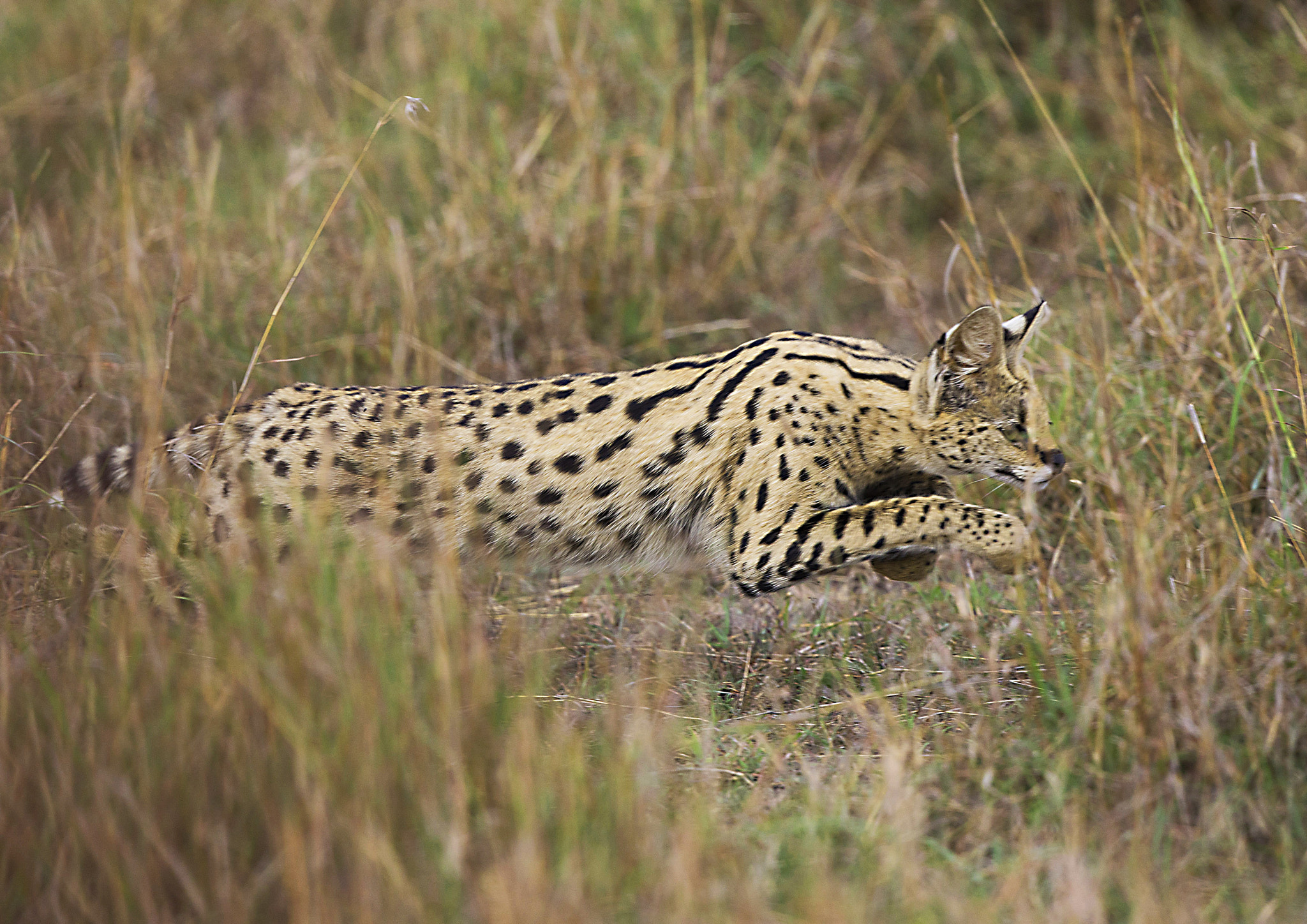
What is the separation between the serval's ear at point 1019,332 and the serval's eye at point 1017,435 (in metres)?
0.19

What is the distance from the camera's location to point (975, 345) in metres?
4.16

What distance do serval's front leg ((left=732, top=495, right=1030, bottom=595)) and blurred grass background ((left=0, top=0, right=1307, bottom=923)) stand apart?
31cm

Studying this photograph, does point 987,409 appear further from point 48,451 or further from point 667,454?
point 48,451

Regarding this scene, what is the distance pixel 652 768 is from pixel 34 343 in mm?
3303

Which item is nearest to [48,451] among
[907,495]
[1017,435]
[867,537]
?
[867,537]

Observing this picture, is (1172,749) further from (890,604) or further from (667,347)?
(667,347)

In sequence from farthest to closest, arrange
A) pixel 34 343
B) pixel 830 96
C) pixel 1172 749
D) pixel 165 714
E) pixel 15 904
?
pixel 830 96 < pixel 34 343 < pixel 1172 749 < pixel 165 714 < pixel 15 904

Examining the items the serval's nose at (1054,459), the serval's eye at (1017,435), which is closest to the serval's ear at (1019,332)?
the serval's eye at (1017,435)

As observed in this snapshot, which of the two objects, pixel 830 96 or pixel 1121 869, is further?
pixel 830 96

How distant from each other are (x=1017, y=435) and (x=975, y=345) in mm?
336

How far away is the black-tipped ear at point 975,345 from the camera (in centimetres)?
411

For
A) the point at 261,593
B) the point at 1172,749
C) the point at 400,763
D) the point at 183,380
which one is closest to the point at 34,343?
the point at 183,380

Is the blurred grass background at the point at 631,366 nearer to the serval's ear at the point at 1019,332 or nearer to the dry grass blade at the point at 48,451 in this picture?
the dry grass blade at the point at 48,451

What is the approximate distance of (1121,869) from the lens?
9.44 ft
